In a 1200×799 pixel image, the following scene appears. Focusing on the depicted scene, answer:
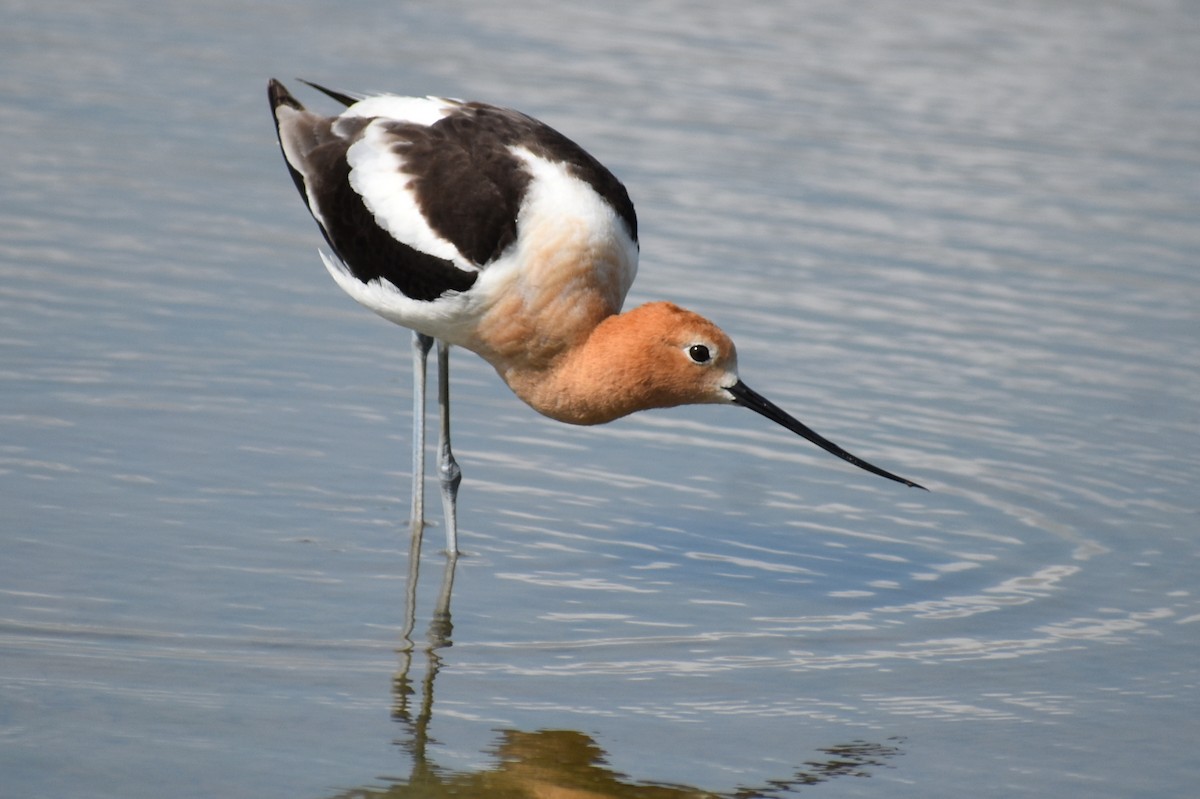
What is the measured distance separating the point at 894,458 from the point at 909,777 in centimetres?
257

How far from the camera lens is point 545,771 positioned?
4.89m

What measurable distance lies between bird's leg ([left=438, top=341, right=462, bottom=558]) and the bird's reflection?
1.21m

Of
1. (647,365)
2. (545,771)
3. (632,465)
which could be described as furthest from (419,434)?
(545,771)

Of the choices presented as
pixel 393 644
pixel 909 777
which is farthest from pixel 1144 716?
pixel 393 644

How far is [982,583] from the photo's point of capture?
21.1 ft

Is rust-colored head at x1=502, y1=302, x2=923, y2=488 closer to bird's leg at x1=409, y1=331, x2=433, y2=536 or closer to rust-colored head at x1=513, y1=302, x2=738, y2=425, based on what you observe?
rust-colored head at x1=513, y1=302, x2=738, y2=425

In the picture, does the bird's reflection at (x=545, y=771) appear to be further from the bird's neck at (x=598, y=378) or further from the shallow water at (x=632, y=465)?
the bird's neck at (x=598, y=378)

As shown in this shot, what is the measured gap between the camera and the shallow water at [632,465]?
5.11m

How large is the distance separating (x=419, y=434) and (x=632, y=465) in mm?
963

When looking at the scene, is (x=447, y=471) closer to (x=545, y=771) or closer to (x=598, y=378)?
(x=598, y=378)

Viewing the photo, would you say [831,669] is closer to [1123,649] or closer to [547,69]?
[1123,649]

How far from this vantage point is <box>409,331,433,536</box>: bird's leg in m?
6.66

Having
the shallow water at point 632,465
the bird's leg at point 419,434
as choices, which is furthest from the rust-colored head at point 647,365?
the bird's leg at point 419,434

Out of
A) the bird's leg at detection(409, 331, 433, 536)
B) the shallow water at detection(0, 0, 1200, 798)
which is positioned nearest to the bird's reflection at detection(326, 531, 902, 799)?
the shallow water at detection(0, 0, 1200, 798)
